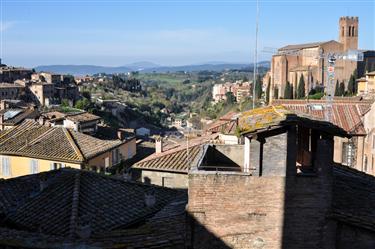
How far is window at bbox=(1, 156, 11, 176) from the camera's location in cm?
2647

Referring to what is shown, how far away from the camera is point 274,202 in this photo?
8.42 m

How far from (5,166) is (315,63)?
277 feet

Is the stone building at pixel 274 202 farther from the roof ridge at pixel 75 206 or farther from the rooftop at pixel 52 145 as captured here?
the rooftop at pixel 52 145

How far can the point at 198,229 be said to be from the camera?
8477 mm

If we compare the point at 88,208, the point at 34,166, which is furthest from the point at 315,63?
the point at 88,208

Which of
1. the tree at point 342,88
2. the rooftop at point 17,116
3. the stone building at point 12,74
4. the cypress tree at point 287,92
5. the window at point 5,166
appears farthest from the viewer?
the stone building at point 12,74

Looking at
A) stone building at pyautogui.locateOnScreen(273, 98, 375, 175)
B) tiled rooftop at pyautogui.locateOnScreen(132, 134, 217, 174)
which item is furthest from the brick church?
tiled rooftop at pyautogui.locateOnScreen(132, 134, 217, 174)

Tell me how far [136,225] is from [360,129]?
20937 millimetres

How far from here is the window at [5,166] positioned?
26469 millimetres

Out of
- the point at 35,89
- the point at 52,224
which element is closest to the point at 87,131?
the point at 52,224

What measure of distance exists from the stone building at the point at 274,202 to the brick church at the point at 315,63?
87788mm

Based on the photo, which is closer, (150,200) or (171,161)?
(150,200)

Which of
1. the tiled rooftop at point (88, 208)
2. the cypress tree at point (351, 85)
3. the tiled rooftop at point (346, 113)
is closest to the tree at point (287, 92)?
the cypress tree at point (351, 85)

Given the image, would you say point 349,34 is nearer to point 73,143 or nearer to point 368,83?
point 368,83
